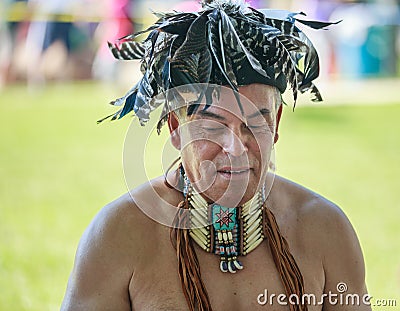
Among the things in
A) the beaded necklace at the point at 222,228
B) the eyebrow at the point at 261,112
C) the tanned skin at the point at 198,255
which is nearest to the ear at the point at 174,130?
the tanned skin at the point at 198,255

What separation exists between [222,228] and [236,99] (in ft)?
1.33

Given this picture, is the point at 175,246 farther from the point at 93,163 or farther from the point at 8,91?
the point at 8,91

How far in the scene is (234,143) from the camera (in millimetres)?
2143

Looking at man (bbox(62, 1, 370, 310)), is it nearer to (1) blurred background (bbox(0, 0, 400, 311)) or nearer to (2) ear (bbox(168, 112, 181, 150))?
(2) ear (bbox(168, 112, 181, 150))

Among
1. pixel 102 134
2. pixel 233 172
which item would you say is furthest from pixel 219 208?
pixel 102 134

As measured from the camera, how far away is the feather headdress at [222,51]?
212cm

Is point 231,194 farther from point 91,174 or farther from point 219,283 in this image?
point 91,174

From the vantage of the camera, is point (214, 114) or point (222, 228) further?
point (222, 228)

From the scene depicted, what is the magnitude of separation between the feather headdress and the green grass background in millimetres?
160

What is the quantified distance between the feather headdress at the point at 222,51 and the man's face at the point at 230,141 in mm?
52

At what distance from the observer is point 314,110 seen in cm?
1060

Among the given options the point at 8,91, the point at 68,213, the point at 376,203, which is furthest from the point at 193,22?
the point at 8,91

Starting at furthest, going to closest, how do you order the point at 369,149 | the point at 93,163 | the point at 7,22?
the point at 7,22, the point at 369,149, the point at 93,163

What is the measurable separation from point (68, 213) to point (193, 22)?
3.89 meters
